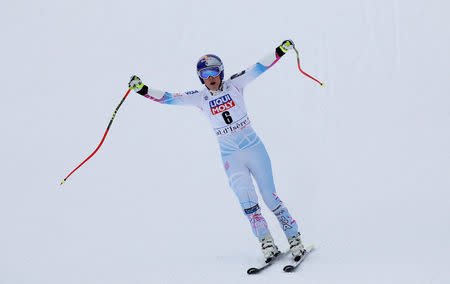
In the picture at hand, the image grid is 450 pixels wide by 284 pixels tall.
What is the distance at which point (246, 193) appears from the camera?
5176 mm

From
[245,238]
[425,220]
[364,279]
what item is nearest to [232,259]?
[245,238]

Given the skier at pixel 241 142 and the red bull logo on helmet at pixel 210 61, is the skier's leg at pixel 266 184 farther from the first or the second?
the red bull logo on helmet at pixel 210 61

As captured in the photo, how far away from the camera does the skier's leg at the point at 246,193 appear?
518 centimetres

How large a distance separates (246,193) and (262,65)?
1389 mm

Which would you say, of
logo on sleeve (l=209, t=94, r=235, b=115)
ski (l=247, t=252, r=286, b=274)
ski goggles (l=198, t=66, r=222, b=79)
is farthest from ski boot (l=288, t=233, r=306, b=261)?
ski goggles (l=198, t=66, r=222, b=79)

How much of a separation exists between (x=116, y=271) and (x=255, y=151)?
209 cm

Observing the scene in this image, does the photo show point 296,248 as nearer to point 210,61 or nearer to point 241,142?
point 241,142

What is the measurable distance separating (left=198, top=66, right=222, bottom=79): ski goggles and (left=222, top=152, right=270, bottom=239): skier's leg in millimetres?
884

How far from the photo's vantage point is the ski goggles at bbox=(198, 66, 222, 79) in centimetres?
515

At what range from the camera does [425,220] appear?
18.7 ft

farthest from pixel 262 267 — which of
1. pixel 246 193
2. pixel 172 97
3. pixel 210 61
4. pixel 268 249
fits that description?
pixel 210 61

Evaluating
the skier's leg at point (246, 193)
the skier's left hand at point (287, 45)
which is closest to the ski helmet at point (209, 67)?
the skier's left hand at point (287, 45)

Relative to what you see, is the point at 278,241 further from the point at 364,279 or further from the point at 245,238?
the point at 364,279

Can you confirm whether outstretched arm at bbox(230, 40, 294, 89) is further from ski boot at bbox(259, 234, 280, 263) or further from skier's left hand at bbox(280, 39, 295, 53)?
ski boot at bbox(259, 234, 280, 263)
